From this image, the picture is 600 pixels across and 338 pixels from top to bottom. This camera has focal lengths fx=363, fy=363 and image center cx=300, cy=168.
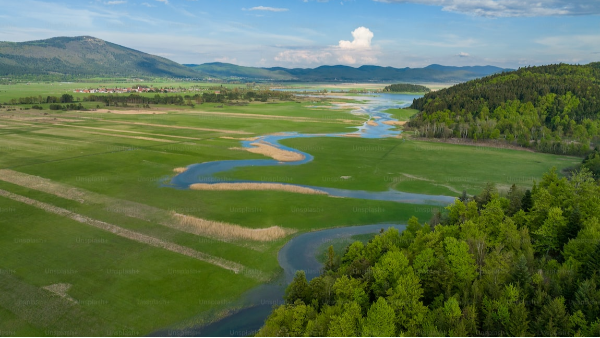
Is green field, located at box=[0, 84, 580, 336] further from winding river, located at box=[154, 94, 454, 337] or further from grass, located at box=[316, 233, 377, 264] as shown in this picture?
grass, located at box=[316, 233, 377, 264]

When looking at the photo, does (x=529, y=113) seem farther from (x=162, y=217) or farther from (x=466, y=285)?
(x=162, y=217)

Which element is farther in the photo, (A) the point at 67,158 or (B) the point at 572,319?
(A) the point at 67,158

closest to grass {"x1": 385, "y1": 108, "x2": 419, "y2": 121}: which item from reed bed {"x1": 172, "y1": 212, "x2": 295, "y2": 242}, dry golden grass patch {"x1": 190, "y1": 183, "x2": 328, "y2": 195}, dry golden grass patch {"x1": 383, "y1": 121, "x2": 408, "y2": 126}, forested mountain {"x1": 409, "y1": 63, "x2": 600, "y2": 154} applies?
dry golden grass patch {"x1": 383, "y1": 121, "x2": 408, "y2": 126}

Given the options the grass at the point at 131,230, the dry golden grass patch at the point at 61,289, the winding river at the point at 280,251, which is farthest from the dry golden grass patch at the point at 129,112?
the dry golden grass patch at the point at 61,289

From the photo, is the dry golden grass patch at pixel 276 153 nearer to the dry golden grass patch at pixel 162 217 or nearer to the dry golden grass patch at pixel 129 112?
the dry golden grass patch at pixel 162 217

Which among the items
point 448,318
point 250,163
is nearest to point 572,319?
point 448,318

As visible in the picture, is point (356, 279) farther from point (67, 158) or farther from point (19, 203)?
point (67, 158)
